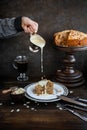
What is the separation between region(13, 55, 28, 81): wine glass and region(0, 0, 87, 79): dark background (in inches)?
2.8

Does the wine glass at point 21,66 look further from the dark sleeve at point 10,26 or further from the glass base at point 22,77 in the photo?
the dark sleeve at point 10,26

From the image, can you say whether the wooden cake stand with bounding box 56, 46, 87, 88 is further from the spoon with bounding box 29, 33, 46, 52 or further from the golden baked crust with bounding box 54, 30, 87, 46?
the spoon with bounding box 29, 33, 46, 52

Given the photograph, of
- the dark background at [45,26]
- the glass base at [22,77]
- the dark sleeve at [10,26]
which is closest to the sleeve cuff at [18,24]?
the dark sleeve at [10,26]

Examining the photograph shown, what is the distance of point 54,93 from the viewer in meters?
1.38

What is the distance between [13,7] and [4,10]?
0.06 metres

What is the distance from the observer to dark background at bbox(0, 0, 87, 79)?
163 cm

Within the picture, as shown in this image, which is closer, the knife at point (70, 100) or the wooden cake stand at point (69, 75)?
the knife at point (70, 100)

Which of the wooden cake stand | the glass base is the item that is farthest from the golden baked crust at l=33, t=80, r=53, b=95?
the glass base

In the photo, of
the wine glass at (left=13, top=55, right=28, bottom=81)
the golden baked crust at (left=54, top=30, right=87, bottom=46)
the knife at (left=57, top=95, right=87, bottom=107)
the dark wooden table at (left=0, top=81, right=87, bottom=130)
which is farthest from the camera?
the wine glass at (left=13, top=55, right=28, bottom=81)

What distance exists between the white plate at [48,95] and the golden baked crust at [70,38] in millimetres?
240

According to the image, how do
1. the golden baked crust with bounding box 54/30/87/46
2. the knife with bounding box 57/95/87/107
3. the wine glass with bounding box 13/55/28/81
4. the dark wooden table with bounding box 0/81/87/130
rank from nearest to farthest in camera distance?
1. the dark wooden table with bounding box 0/81/87/130
2. the knife with bounding box 57/95/87/107
3. the golden baked crust with bounding box 54/30/87/46
4. the wine glass with bounding box 13/55/28/81

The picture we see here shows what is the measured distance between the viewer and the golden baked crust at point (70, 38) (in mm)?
1464

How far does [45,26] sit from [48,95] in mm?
509

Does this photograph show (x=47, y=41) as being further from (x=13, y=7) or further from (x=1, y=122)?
(x=1, y=122)
